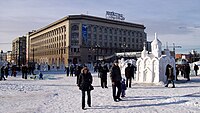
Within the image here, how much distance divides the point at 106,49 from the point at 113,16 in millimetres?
15130

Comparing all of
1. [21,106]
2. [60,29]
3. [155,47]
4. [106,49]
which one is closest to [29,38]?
[60,29]

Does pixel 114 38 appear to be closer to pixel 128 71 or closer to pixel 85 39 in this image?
pixel 85 39

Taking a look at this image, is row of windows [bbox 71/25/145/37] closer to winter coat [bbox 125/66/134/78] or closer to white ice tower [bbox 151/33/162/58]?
white ice tower [bbox 151/33/162/58]

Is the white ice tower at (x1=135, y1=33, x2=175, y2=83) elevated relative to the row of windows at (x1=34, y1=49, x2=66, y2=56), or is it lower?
lower

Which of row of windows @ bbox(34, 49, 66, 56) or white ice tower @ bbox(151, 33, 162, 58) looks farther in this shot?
row of windows @ bbox(34, 49, 66, 56)

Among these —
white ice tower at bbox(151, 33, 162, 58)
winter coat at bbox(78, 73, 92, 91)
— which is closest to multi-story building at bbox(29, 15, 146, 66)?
white ice tower at bbox(151, 33, 162, 58)

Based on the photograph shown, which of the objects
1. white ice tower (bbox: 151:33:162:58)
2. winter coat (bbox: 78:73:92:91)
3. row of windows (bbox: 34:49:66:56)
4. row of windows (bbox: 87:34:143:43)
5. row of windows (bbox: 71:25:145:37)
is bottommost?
winter coat (bbox: 78:73:92:91)

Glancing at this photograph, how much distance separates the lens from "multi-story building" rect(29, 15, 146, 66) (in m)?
100

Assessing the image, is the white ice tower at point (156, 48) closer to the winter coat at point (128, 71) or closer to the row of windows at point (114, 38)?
the winter coat at point (128, 71)

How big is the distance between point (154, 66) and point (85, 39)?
79389 mm

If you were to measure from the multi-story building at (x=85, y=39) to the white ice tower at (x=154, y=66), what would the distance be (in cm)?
6518

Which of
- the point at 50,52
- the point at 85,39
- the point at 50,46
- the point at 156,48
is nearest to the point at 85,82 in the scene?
the point at 156,48

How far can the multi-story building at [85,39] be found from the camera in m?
100

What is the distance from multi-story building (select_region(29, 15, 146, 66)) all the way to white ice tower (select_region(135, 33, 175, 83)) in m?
65.2
